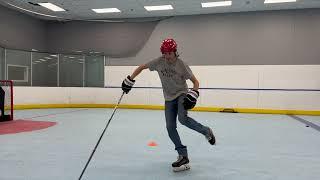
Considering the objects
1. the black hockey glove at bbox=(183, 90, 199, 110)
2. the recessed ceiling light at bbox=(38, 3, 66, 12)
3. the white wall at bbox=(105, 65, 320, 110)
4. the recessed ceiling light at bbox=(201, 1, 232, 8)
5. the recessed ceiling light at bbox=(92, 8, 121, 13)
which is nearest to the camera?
the black hockey glove at bbox=(183, 90, 199, 110)

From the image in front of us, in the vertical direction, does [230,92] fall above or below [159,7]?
below

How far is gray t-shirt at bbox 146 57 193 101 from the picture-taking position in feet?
9.58

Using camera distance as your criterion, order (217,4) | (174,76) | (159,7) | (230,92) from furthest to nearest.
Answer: (230,92) < (159,7) < (217,4) < (174,76)

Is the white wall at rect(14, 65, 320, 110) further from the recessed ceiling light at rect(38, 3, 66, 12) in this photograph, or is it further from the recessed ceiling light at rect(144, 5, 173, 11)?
the recessed ceiling light at rect(38, 3, 66, 12)

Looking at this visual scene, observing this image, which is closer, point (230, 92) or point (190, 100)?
point (190, 100)

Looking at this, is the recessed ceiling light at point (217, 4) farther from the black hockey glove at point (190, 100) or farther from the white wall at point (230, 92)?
the black hockey glove at point (190, 100)

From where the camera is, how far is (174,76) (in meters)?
2.93

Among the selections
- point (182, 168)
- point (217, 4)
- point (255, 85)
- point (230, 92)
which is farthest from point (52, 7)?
point (182, 168)

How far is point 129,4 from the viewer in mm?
9633

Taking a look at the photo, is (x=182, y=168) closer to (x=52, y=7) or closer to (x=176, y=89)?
(x=176, y=89)

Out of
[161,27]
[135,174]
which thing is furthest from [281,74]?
[135,174]

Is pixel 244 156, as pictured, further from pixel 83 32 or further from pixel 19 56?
pixel 83 32

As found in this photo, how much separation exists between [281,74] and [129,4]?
19.0 feet

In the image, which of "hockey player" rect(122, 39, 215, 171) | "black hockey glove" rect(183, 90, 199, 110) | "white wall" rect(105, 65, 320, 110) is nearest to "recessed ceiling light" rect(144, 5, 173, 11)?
"white wall" rect(105, 65, 320, 110)
